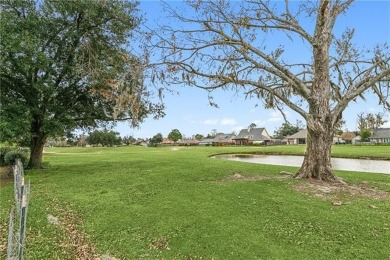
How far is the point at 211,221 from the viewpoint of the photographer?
887 centimetres

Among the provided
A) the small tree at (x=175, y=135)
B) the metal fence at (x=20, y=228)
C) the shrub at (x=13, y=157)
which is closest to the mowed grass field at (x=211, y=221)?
the metal fence at (x=20, y=228)

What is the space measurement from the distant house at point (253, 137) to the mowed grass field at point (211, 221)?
287ft

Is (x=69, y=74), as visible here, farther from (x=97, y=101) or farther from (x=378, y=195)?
(x=378, y=195)

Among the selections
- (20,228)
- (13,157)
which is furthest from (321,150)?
(13,157)

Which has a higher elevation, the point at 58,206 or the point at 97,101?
the point at 97,101

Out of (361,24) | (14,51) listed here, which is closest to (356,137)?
(361,24)

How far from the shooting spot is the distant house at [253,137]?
100562mm

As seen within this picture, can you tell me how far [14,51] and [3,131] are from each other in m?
4.10

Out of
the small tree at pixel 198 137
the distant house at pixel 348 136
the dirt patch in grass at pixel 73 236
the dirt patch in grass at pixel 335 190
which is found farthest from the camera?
the small tree at pixel 198 137

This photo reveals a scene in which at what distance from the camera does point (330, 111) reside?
550 inches

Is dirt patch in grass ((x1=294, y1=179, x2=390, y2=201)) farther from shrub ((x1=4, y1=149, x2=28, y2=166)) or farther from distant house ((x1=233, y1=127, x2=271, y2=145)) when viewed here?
distant house ((x1=233, y1=127, x2=271, y2=145))

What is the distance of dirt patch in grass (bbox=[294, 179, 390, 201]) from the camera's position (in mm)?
11584

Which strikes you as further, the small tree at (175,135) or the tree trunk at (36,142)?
the small tree at (175,135)

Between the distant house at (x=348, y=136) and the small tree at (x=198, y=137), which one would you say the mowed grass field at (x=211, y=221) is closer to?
the distant house at (x=348, y=136)
